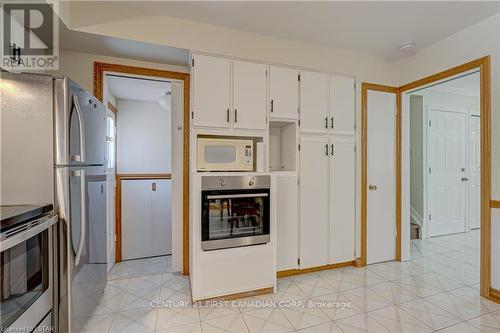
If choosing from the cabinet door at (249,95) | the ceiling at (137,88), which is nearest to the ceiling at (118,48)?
the ceiling at (137,88)

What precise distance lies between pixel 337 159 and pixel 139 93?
2737 mm

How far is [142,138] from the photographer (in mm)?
3688

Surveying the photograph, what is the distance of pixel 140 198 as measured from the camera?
3.44 meters

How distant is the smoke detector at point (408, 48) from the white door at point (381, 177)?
1.59ft

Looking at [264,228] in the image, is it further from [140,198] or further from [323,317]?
[140,198]

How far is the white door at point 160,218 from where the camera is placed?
3.47 m

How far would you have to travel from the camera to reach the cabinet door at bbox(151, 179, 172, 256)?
3473 millimetres

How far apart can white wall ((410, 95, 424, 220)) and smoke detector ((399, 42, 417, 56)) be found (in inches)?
65.0

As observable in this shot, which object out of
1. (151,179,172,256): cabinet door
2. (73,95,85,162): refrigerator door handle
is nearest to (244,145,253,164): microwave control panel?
(73,95,85,162): refrigerator door handle

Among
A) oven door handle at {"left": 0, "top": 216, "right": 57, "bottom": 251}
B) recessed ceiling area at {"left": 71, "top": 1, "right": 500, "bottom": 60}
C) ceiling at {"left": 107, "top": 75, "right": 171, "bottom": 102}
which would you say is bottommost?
oven door handle at {"left": 0, "top": 216, "right": 57, "bottom": 251}

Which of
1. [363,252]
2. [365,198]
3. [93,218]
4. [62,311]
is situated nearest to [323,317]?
[363,252]

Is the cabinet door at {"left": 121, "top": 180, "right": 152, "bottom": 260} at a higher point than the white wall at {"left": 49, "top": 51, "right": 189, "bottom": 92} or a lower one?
lower

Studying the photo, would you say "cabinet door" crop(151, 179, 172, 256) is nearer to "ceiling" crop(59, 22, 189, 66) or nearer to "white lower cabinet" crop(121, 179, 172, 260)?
"white lower cabinet" crop(121, 179, 172, 260)

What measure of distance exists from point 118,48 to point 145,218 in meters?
2.14
